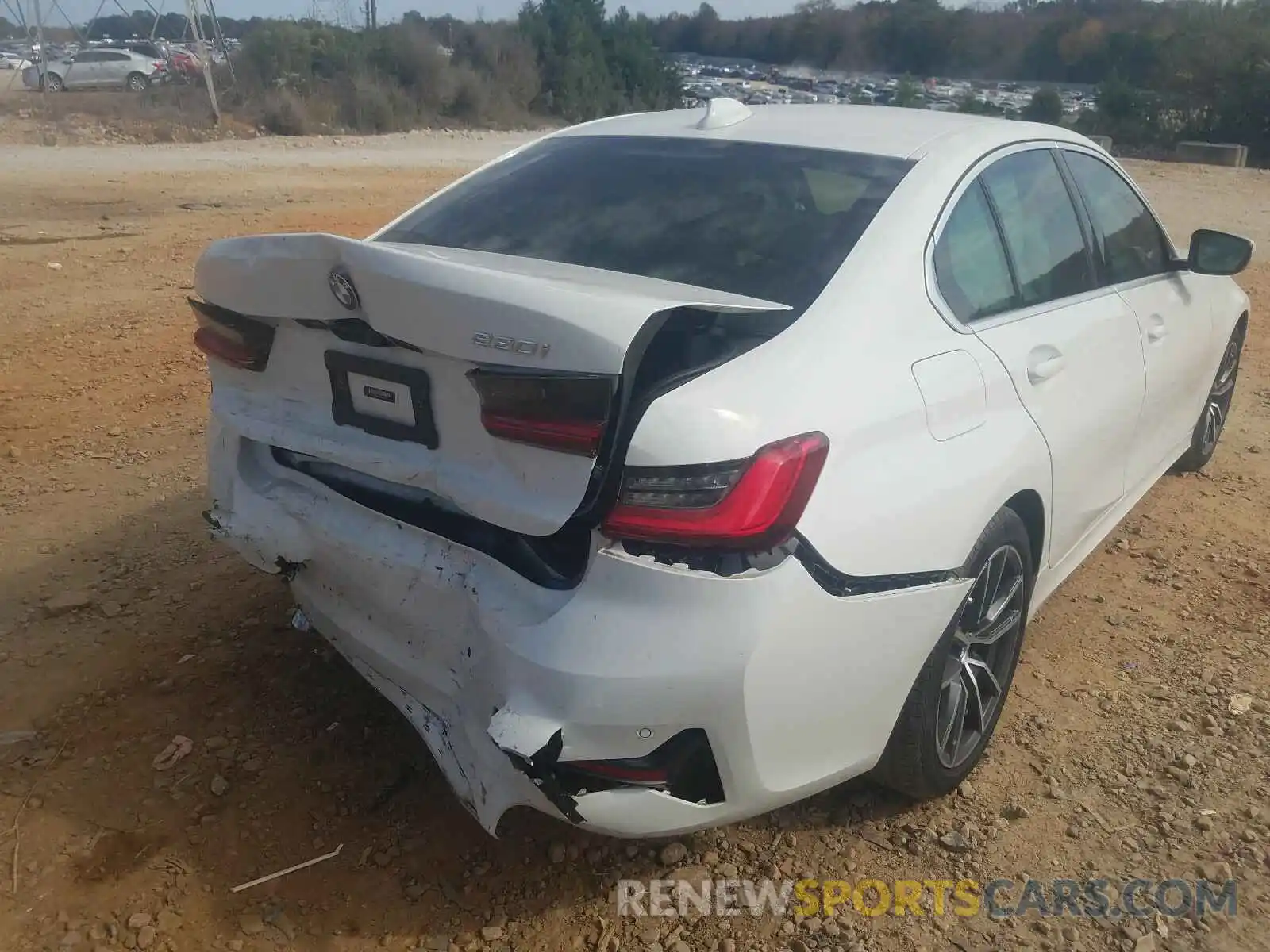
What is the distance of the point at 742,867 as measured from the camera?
98.7 inches

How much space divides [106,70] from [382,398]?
31317mm

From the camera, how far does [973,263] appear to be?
8.95 feet

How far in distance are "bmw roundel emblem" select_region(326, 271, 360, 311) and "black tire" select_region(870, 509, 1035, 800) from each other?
149 cm

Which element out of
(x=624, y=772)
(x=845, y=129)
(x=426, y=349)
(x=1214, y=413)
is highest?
(x=845, y=129)

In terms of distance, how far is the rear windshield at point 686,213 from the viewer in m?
2.51

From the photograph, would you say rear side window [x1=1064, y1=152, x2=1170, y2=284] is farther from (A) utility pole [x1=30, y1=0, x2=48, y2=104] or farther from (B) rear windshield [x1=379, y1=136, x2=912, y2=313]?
(A) utility pole [x1=30, y1=0, x2=48, y2=104]

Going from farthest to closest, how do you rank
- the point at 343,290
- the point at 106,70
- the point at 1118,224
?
the point at 106,70, the point at 1118,224, the point at 343,290

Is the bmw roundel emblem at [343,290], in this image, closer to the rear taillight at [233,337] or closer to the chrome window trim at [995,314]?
the rear taillight at [233,337]

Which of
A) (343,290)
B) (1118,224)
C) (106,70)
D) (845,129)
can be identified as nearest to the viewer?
(343,290)

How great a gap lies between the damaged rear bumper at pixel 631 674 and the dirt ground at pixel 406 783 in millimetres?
358

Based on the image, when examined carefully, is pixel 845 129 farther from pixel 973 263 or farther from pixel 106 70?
pixel 106 70

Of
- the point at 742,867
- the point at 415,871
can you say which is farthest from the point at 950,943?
the point at 415,871

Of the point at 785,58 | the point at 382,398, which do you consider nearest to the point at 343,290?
the point at 382,398

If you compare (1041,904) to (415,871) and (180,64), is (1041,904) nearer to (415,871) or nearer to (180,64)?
(415,871)
